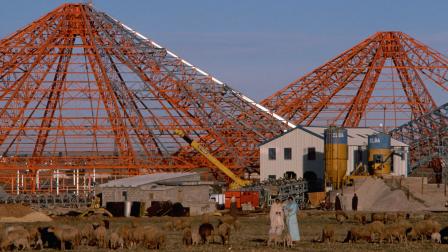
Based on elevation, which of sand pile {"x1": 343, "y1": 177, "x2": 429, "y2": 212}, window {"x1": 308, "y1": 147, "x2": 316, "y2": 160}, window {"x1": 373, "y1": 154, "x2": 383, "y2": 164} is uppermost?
window {"x1": 308, "y1": 147, "x2": 316, "y2": 160}

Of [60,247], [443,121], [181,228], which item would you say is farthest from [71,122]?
[60,247]

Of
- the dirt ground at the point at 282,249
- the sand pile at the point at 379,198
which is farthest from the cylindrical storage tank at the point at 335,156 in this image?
the dirt ground at the point at 282,249

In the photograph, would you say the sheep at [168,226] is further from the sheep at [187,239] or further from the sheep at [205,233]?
the sheep at [187,239]

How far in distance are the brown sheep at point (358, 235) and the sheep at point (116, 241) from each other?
7498 millimetres

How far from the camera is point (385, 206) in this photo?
6956 cm

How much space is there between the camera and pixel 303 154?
282 ft

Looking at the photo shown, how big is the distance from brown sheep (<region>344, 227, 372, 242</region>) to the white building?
43.3 metres

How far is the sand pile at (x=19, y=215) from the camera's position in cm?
5744

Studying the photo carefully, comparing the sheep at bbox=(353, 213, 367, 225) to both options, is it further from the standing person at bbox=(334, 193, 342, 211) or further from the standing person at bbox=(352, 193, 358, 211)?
the standing person at bbox=(334, 193, 342, 211)

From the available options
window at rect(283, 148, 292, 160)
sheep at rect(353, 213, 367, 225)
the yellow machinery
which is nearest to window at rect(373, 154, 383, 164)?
window at rect(283, 148, 292, 160)

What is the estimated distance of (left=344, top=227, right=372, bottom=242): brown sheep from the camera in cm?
4069

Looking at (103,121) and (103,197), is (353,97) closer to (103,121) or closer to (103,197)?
(103,121)

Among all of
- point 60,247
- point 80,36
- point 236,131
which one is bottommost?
point 60,247

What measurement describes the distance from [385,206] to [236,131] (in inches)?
1091
